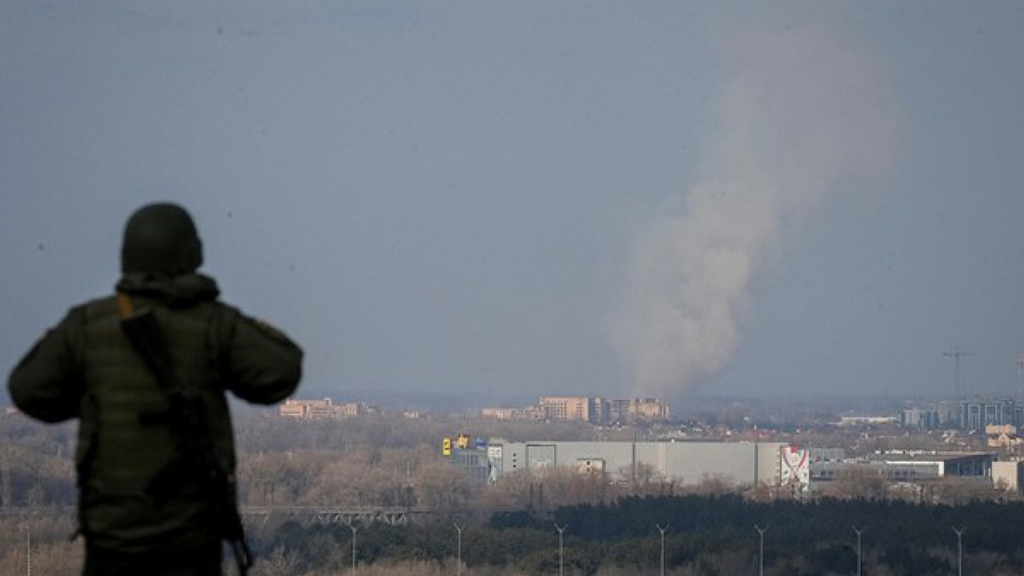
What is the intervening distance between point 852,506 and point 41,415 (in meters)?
79.4

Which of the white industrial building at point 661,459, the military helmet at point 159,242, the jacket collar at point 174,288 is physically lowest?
the jacket collar at point 174,288

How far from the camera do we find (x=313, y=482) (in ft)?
312

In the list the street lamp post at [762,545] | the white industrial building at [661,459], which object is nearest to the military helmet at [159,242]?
the street lamp post at [762,545]

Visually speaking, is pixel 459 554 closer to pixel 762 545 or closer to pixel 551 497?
pixel 762 545

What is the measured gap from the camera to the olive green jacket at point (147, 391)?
17.7 ft

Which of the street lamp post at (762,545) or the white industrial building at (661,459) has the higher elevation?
the white industrial building at (661,459)

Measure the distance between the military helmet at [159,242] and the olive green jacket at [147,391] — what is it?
53 mm

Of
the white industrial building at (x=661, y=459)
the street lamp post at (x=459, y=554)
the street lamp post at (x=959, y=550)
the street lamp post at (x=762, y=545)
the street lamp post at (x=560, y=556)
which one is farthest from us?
the white industrial building at (x=661, y=459)

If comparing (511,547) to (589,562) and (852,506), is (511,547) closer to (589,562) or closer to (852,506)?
(589,562)

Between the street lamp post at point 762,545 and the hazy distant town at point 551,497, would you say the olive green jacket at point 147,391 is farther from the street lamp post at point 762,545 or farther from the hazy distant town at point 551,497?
the street lamp post at point 762,545

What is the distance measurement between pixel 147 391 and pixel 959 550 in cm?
6167

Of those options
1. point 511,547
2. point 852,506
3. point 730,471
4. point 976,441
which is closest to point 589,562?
point 511,547

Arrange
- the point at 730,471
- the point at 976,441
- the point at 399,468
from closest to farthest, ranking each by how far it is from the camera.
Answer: the point at 399,468 < the point at 730,471 < the point at 976,441

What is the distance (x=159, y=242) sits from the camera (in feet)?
18.1
